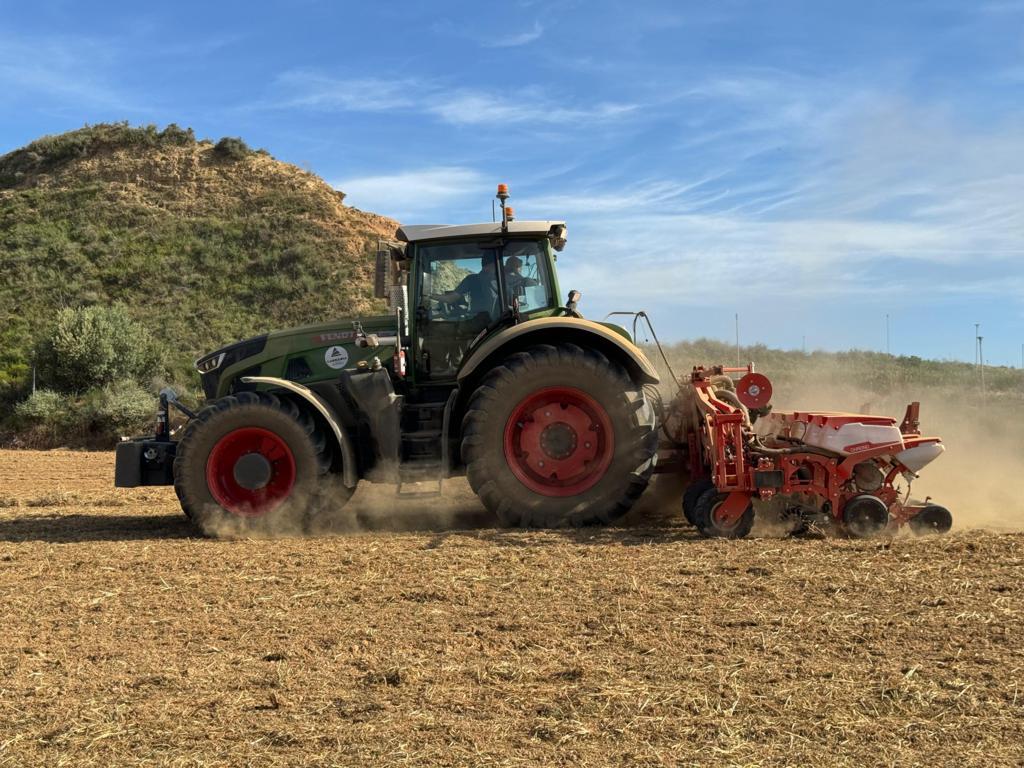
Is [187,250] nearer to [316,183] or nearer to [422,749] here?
[316,183]

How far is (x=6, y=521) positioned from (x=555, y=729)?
7.38m

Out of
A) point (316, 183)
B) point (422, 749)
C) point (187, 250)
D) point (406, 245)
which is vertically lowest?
point (422, 749)

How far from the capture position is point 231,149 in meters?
41.8

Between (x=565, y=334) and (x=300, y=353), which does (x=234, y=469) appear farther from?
(x=565, y=334)

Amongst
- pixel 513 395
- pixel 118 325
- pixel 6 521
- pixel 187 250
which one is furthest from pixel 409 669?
pixel 187 250

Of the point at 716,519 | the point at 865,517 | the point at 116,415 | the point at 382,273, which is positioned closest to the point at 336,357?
the point at 382,273

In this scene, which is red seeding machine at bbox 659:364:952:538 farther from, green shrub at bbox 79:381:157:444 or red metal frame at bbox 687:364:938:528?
green shrub at bbox 79:381:157:444

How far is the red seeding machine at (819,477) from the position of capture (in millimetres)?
6434

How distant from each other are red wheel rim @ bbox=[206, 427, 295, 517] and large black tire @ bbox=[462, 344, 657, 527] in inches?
60.4

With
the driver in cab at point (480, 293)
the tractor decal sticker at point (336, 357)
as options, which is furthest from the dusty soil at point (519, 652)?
the driver in cab at point (480, 293)

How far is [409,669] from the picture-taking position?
12.7ft

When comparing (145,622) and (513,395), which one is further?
(513,395)

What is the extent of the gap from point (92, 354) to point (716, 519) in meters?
21.8

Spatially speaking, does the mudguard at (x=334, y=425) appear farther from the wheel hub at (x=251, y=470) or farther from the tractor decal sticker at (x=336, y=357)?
the wheel hub at (x=251, y=470)
